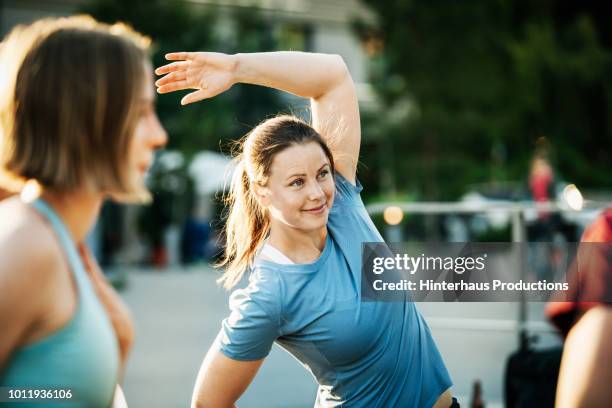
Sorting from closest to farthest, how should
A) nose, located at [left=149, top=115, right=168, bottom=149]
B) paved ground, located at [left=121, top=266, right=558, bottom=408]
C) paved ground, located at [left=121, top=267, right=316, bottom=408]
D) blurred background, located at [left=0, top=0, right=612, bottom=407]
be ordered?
1. nose, located at [left=149, top=115, right=168, bottom=149]
2. paved ground, located at [left=121, top=266, right=558, bottom=408]
3. paved ground, located at [left=121, top=267, right=316, bottom=408]
4. blurred background, located at [left=0, top=0, right=612, bottom=407]

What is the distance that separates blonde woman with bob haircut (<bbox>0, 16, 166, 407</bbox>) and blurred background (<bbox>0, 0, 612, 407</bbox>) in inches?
384

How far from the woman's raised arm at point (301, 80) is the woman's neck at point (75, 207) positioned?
2.26ft

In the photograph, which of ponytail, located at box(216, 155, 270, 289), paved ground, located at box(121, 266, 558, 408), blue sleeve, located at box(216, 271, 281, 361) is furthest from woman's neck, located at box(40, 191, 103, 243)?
paved ground, located at box(121, 266, 558, 408)

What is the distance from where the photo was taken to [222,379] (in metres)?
1.90

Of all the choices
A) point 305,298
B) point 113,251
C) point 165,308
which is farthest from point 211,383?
point 113,251

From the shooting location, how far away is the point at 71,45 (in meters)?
1.36

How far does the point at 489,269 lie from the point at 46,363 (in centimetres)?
167

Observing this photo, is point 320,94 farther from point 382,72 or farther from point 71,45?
point 382,72

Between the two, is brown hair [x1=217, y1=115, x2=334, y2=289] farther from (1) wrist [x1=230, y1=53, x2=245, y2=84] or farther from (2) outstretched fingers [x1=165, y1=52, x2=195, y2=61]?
(2) outstretched fingers [x1=165, y1=52, x2=195, y2=61]

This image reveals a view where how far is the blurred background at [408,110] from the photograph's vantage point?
53.4 feet

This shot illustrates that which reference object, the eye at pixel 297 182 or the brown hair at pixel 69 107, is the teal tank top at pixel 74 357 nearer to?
the brown hair at pixel 69 107

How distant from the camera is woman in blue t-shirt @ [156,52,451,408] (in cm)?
190

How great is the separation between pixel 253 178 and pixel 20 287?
3.26 ft

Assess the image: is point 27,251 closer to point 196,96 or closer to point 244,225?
point 196,96
